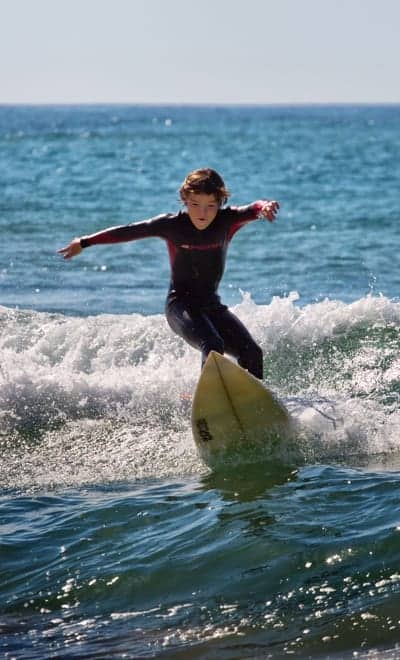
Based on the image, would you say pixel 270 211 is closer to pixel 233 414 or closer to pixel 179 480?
pixel 233 414

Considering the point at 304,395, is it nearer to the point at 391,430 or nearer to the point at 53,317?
the point at 391,430

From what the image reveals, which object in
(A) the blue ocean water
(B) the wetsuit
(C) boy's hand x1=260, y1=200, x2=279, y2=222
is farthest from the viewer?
(B) the wetsuit

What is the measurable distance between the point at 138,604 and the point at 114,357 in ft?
18.5

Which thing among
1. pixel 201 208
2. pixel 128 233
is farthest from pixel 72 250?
pixel 201 208

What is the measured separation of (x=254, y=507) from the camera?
740 centimetres

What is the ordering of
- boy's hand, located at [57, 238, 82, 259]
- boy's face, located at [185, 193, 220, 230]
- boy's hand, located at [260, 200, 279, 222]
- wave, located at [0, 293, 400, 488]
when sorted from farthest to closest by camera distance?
1. wave, located at [0, 293, 400, 488]
2. boy's face, located at [185, 193, 220, 230]
3. boy's hand, located at [57, 238, 82, 259]
4. boy's hand, located at [260, 200, 279, 222]

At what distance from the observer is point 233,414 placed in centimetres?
828

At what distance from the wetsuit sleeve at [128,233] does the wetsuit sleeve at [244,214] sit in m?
0.48

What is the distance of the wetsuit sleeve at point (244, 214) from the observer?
8454mm

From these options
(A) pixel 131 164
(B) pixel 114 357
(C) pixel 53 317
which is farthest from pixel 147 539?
(A) pixel 131 164

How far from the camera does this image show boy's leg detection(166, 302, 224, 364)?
8.32 m

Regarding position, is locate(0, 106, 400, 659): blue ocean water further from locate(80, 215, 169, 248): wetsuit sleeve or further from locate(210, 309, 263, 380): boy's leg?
locate(80, 215, 169, 248): wetsuit sleeve

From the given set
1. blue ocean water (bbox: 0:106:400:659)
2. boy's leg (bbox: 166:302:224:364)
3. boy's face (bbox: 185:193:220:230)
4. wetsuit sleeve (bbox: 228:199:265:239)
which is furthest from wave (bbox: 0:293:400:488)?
boy's face (bbox: 185:193:220:230)

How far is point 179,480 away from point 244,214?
198 cm
